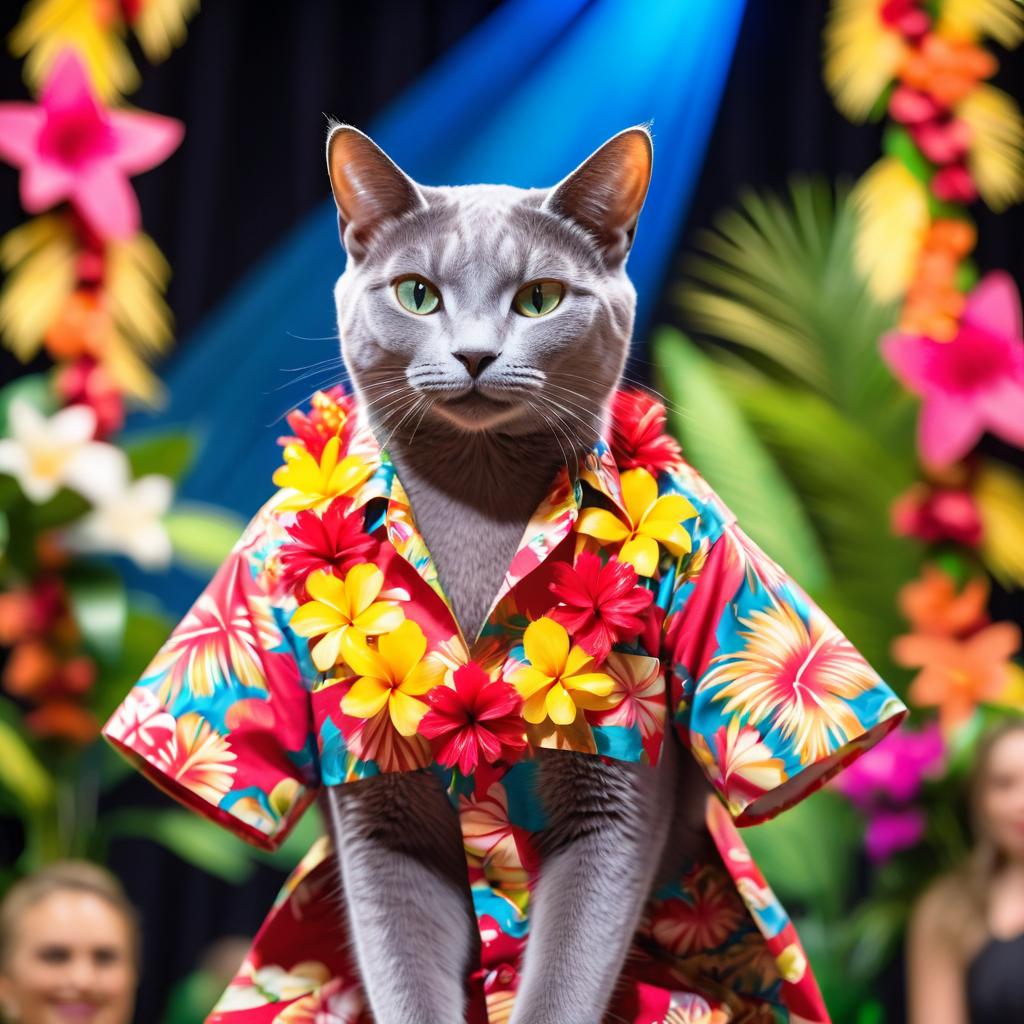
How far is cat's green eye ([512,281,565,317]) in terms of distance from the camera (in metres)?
0.77

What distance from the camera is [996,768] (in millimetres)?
1738

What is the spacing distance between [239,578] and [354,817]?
17 cm

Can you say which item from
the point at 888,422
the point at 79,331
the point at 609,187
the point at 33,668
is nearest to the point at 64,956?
the point at 33,668

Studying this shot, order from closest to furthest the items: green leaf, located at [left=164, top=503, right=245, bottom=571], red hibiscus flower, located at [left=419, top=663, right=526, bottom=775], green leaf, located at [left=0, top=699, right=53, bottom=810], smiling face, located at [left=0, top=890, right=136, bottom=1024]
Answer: red hibiscus flower, located at [left=419, top=663, right=526, bottom=775] → smiling face, located at [left=0, top=890, right=136, bottom=1024] → green leaf, located at [left=0, top=699, right=53, bottom=810] → green leaf, located at [left=164, top=503, right=245, bottom=571]

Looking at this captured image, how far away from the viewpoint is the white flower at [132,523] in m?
1.90

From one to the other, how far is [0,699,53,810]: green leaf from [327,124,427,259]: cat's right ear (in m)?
1.32

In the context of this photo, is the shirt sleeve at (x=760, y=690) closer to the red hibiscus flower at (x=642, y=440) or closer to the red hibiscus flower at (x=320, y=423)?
the red hibiscus flower at (x=642, y=440)

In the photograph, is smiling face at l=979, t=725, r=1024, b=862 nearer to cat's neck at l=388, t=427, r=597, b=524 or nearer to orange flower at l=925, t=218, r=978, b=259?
orange flower at l=925, t=218, r=978, b=259

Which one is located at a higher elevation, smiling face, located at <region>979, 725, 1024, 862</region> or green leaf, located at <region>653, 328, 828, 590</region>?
green leaf, located at <region>653, 328, 828, 590</region>

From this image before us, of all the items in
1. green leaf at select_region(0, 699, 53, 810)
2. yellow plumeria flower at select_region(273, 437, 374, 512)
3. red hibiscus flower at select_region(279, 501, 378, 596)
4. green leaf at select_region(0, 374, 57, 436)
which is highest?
green leaf at select_region(0, 374, 57, 436)

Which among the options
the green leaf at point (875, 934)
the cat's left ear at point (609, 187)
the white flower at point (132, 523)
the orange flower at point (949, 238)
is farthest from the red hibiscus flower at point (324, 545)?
the orange flower at point (949, 238)

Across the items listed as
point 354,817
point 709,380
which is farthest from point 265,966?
point 709,380

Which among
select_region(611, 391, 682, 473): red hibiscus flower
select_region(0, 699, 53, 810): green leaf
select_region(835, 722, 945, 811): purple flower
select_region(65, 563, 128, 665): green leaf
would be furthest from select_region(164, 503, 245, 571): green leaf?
select_region(611, 391, 682, 473): red hibiscus flower

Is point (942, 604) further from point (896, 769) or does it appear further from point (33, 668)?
point (33, 668)
